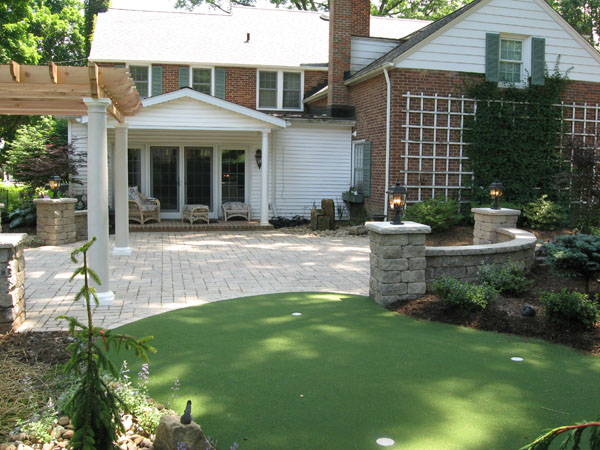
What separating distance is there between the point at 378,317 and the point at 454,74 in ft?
31.9

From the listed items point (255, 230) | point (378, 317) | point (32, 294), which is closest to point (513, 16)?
point (255, 230)

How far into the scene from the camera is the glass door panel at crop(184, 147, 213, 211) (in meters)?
16.6

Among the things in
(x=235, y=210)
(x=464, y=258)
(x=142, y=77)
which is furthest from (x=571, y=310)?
(x=142, y=77)

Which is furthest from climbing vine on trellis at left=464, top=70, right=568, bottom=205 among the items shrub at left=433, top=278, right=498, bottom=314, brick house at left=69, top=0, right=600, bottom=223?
shrub at left=433, top=278, right=498, bottom=314

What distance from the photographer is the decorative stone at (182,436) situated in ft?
9.64

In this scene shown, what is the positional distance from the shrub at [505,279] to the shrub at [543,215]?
623 cm

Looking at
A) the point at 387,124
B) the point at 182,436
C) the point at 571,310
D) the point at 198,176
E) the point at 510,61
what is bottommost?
the point at 182,436

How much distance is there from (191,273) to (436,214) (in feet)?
20.7

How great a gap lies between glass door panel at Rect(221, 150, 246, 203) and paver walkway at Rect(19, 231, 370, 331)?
3.84 metres

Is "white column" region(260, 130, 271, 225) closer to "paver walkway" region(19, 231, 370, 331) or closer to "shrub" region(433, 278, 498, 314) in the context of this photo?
"paver walkway" region(19, 231, 370, 331)

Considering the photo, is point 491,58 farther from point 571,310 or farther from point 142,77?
point 142,77

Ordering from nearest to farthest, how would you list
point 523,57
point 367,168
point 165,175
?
point 523,57 < point 367,168 < point 165,175

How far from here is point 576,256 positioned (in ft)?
19.3

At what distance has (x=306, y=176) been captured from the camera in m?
16.4
